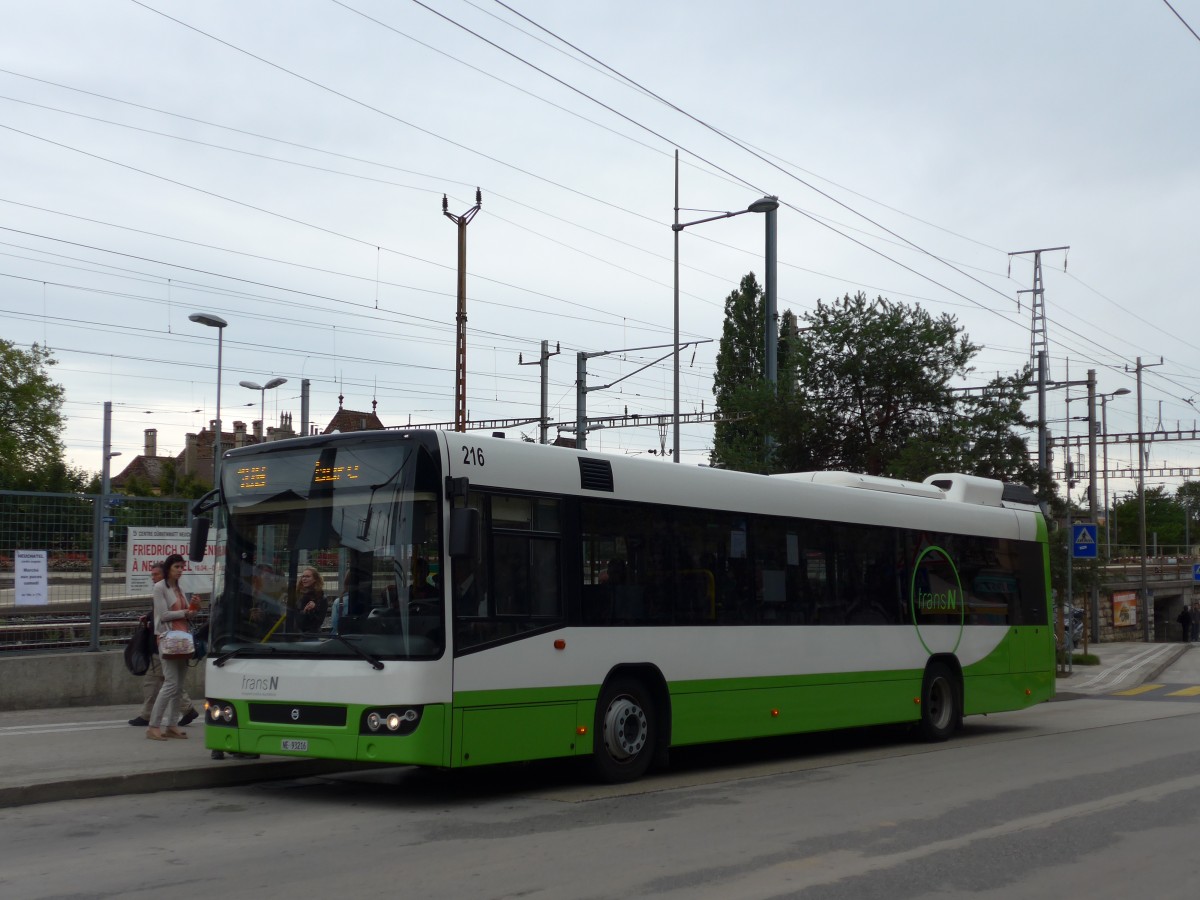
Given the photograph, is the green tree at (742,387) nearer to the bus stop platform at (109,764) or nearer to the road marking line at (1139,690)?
the road marking line at (1139,690)

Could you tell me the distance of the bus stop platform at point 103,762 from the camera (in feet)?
33.4

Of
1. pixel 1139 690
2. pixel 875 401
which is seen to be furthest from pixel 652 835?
pixel 1139 690

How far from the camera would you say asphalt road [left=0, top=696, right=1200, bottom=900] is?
23.7 ft

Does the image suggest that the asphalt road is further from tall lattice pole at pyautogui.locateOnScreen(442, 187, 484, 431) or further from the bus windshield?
tall lattice pole at pyautogui.locateOnScreen(442, 187, 484, 431)

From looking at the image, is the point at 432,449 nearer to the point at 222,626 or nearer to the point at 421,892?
the point at 222,626

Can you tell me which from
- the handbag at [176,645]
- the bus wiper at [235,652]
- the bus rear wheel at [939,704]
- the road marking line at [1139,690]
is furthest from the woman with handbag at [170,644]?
the road marking line at [1139,690]

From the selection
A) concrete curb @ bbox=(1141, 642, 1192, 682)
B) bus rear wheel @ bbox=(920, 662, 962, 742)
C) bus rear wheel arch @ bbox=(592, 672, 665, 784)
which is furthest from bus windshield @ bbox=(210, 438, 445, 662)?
concrete curb @ bbox=(1141, 642, 1192, 682)

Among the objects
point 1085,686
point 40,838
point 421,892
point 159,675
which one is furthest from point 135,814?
point 1085,686

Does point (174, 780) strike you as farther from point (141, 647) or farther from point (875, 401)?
point (875, 401)

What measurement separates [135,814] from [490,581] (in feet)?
9.99

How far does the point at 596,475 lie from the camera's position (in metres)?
11.5

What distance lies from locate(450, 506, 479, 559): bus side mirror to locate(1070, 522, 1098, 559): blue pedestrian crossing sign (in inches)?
788

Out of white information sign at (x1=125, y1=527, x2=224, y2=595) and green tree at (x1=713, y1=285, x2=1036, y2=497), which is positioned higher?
green tree at (x1=713, y1=285, x2=1036, y2=497)

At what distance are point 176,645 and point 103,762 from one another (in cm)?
158
